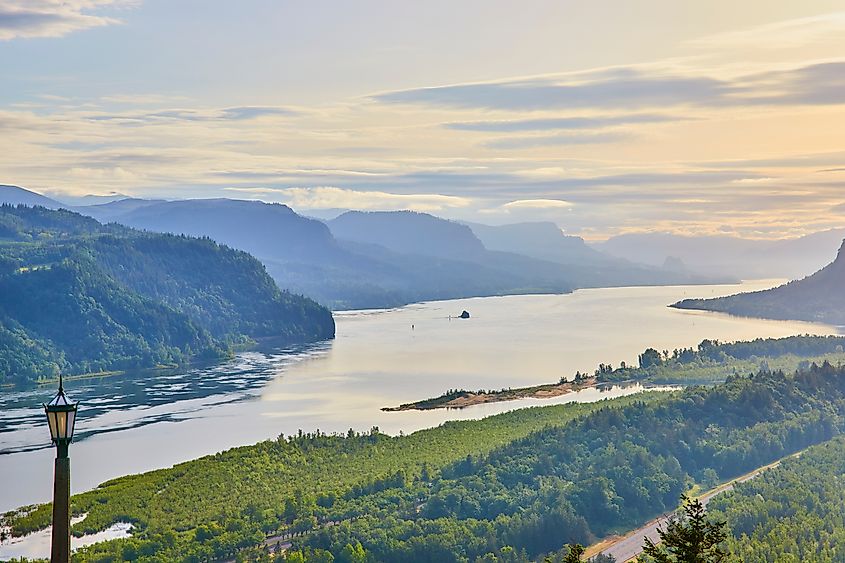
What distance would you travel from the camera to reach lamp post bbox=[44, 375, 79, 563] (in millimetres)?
7406

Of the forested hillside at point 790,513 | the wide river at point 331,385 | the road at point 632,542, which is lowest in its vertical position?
the road at point 632,542

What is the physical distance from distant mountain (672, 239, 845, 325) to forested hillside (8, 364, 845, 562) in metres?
82.4

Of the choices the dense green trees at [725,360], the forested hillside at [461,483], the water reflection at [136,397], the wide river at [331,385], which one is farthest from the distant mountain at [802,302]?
the forested hillside at [461,483]

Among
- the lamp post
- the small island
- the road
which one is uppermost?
the lamp post

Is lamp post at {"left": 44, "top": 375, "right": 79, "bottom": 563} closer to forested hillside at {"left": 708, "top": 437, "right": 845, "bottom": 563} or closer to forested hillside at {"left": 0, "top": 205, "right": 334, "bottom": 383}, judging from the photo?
forested hillside at {"left": 708, "top": 437, "right": 845, "bottom": 563}

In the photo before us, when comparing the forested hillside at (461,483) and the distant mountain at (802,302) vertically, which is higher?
the distant mountain at (802,302)

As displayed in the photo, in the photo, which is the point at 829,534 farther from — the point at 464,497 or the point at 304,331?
the point at 304,331

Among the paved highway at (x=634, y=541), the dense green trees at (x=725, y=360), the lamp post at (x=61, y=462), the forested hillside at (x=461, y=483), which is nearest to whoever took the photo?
the lamp post at (x=61, y=462)

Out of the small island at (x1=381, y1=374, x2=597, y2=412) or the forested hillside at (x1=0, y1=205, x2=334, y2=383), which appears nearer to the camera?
the small island at (x1=381, y1=374, x2=597, y2=412)

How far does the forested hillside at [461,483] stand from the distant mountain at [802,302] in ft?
270

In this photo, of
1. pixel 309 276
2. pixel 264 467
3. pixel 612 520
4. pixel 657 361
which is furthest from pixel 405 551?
pixel 309 276

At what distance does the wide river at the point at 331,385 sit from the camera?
4572cm

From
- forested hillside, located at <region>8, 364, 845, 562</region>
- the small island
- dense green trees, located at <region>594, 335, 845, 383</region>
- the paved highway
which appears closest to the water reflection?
the small island

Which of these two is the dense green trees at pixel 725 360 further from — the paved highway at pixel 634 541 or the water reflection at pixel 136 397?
the paved highway at pixel 634 541
